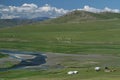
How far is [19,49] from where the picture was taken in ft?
553

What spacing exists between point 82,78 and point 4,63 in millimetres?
52017

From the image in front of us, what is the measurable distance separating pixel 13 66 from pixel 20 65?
314 cm

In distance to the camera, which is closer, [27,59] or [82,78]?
[82,78]

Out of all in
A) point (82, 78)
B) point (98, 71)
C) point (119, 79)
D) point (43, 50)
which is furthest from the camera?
point (43, 50)

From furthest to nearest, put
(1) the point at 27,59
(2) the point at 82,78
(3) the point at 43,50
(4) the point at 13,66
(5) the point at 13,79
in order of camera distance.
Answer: (3) the point at 43,50, (1) the point at 27,59, (4) the point at 13,66, (5) the point at 13,79, (2) the point at 82,78

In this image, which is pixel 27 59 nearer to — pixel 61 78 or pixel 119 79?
pixel 61 78

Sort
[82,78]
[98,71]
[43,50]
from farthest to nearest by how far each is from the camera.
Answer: [43,50], [98,71], [82,78]

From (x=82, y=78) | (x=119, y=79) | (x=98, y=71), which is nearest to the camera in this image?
(x=119, y=79)

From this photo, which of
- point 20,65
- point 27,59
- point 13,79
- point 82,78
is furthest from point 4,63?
point 82,78

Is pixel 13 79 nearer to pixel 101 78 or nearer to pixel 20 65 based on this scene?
pixel 101 78

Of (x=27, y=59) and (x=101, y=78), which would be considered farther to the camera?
(x=27, y=59)

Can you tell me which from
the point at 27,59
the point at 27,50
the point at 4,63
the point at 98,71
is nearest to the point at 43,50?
the point at 27,50

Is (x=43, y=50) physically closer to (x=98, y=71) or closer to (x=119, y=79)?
(x=98, y=71)

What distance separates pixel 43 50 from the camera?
163875 millimetres
